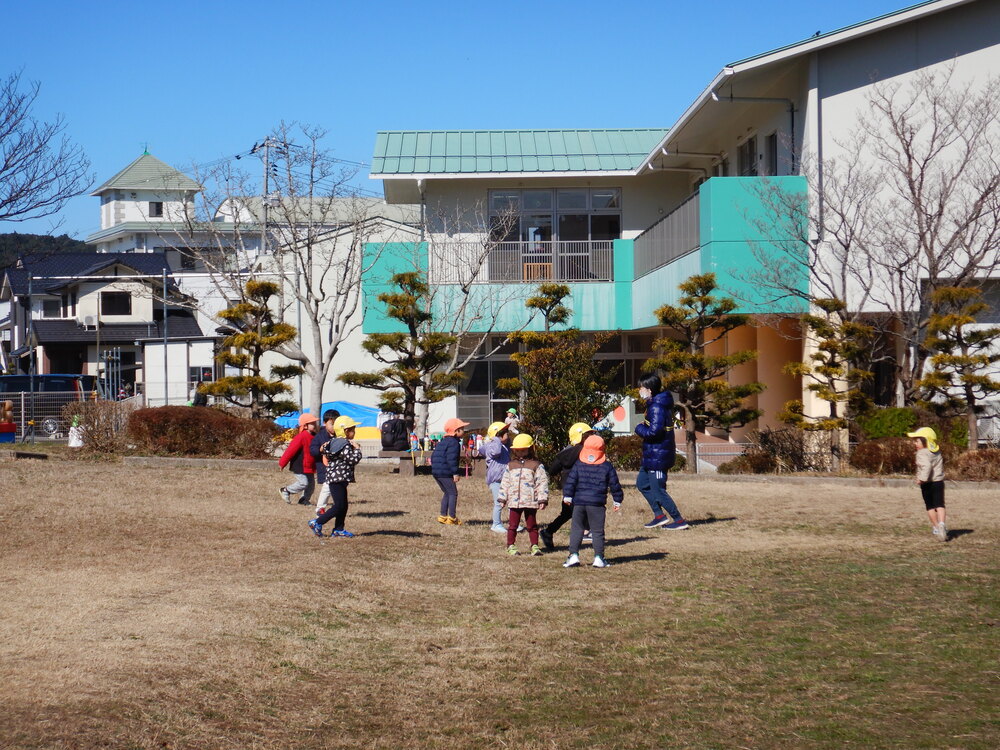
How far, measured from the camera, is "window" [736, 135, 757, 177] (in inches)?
985

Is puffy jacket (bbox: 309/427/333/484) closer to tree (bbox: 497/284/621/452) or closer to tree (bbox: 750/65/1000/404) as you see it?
tree (bbox: 497/284/621/452)

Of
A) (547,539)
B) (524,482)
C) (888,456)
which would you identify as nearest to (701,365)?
(888,456)

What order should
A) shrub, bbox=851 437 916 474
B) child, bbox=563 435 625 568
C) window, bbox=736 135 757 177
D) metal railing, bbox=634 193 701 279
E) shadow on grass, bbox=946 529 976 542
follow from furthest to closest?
window, bbox=736 135 757 177, metal railing, bbox=634 193 701 279, shrub, bbox=851 437 916 474, shadow on grass, bbox=946 529 976 542, child, bbox=563 435 625 568

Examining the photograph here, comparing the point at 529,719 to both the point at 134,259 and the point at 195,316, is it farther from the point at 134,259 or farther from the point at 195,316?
the point at 134,259

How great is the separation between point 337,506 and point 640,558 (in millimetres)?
3293

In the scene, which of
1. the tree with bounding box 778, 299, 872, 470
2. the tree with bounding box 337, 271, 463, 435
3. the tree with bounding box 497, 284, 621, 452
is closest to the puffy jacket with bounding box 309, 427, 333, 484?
the tree with bounding box 497, 284, 621, 452

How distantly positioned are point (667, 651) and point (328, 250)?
991 inches

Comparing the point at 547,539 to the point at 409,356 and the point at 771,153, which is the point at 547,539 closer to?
the point at 409,356

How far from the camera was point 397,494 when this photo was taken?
1728 centimetres

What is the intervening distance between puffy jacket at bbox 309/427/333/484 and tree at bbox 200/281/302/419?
33.4ft

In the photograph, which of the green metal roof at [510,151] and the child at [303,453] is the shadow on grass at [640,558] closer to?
the child at [303,453]

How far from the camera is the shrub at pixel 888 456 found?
732 inches

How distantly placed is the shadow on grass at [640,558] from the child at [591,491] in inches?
17.6

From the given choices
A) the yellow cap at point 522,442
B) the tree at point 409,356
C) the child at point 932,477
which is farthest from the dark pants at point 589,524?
the tree at point 409,356
